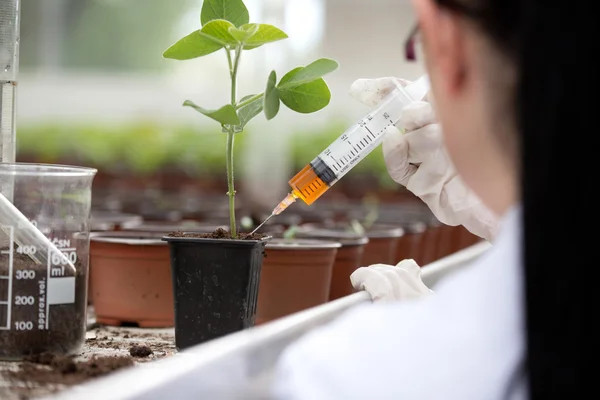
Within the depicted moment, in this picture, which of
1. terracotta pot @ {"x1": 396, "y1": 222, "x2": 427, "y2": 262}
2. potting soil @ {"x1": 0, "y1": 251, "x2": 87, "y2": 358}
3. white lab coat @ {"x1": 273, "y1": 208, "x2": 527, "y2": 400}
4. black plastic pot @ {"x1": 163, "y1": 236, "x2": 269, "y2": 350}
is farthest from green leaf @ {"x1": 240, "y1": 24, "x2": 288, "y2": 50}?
terracotta pot @ {"x1": 396, "y1": 222, "x2": 427, "y2": 262}

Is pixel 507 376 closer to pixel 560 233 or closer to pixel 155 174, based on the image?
pixel 560 233

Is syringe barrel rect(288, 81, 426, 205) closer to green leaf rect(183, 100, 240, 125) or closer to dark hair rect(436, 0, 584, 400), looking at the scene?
green leaf rect(183, 100, 240, 125)

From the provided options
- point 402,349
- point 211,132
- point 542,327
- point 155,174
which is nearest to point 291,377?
point 402,349

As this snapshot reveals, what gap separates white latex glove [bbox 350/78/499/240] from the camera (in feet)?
3.65

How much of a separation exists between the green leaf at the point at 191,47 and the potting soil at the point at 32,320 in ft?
1.07

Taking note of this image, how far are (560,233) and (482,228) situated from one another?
0.58 meters

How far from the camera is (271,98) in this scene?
108 cm

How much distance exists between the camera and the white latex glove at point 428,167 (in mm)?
1112

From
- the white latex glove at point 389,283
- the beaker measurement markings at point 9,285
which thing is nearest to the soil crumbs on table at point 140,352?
the beaker measurement markings at point 9,285

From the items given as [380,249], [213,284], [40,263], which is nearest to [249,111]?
[213,284]

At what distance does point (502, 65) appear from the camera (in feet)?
2.16

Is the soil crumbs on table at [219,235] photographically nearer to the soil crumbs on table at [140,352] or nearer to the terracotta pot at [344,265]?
the soil crumbs on table at [140,352]

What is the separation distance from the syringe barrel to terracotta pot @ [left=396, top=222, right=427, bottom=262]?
2.54 feet

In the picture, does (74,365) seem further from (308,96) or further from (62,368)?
(308,96)
